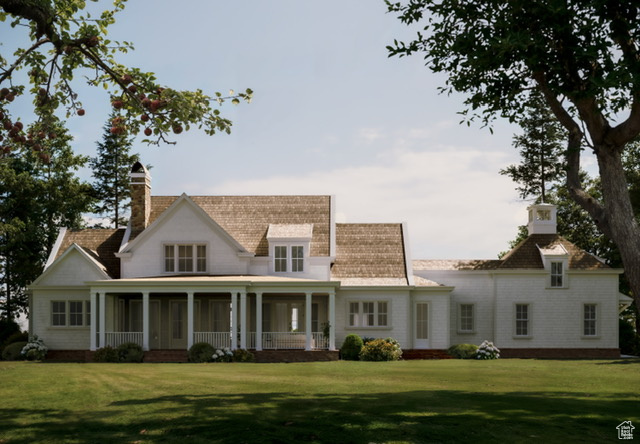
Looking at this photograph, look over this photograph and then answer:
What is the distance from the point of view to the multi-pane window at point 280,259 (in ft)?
125

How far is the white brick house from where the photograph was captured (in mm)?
37031

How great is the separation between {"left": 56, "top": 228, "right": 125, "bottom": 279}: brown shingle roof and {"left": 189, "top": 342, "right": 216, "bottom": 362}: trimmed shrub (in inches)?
283

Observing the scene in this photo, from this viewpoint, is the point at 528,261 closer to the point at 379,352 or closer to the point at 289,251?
the point at 379,352

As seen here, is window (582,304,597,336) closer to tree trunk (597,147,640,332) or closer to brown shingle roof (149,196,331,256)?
brown shingle roof (149,196,331,256)

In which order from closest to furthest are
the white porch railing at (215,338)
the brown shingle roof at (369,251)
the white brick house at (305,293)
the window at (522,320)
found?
the white porch railing at (215,338) < the white brick house at (305,293) < the brown shingle roof at (369,251) < the window at (522,320)

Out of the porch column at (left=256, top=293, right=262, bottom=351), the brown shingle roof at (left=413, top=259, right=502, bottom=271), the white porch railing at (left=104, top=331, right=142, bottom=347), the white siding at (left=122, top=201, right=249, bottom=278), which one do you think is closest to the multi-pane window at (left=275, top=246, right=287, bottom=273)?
the white siding at (left=122, top=201, right=249, bottom=278)

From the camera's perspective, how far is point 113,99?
577 inches

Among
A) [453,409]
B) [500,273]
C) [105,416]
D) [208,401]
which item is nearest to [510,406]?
[453,409]

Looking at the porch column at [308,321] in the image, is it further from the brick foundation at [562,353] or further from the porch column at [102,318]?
the brick foundation at [562,353]

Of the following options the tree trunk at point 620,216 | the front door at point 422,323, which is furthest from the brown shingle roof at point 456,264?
the tree trunk at point 620,216

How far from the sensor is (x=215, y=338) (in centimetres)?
3544

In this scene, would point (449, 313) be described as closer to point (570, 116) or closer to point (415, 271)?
point (415, 271)

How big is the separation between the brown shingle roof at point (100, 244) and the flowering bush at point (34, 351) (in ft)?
14.9

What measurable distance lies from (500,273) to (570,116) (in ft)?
67.5
